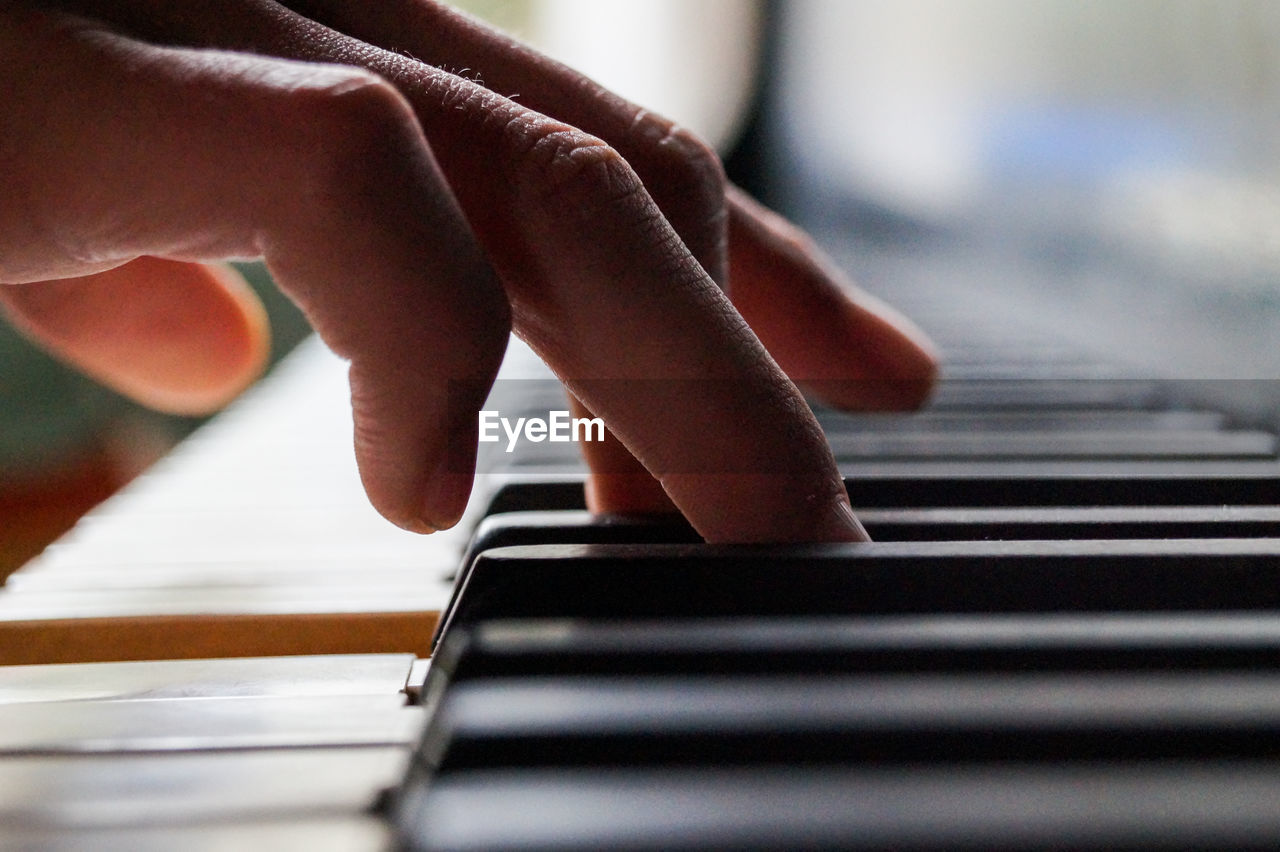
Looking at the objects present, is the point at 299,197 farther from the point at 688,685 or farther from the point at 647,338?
the point at 688,685

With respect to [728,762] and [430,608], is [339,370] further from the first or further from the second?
[728,762]

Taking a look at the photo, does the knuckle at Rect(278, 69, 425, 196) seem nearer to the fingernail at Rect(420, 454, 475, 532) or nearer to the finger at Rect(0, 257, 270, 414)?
the fingernail at Rect(420, 454, 475, 532)

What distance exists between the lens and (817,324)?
0.93m

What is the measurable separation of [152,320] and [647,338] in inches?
19.9

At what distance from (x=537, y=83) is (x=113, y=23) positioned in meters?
0.27

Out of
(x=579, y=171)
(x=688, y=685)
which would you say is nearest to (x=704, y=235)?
(x=579, y=171)

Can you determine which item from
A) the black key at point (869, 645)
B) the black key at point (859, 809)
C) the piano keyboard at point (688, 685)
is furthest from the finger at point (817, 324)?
the black key at point (859, 809)

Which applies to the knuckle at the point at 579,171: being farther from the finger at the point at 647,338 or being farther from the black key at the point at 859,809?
the black key at the point at 859,809

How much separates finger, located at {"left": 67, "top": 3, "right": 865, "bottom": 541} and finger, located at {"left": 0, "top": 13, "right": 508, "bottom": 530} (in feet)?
0.18

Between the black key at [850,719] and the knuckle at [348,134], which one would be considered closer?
the black key at [850,719]

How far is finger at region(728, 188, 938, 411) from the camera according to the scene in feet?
2.97

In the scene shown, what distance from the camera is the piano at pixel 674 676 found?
0.95ft

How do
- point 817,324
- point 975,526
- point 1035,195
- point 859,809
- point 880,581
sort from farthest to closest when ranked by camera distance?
1. point 1035,195
2. point 817,324
3. point 975,526
4. point 880,581
5. point 859,809

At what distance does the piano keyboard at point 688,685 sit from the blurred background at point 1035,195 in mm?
447
